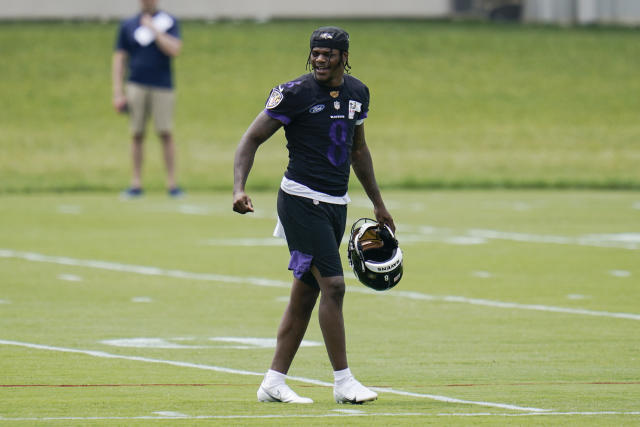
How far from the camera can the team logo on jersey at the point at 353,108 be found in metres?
8.14

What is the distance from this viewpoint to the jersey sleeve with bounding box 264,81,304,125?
795 cm

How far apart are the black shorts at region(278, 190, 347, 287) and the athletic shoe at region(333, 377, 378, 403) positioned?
0.61 m

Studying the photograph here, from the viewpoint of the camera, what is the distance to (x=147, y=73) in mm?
20281

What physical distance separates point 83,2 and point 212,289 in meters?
34.5

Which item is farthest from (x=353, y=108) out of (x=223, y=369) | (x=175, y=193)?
(x=175, y=193)

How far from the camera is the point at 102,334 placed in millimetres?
10195

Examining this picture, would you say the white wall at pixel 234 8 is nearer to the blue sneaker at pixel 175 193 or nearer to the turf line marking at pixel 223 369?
the blue sneaker at pixel 175 193

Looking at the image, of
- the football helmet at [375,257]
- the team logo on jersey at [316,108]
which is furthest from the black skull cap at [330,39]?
the football helmet at [375,257]

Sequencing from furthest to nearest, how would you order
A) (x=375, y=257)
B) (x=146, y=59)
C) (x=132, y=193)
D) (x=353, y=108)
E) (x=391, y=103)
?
(x=391, y=103) → (x=132, y=193) → (x=146, y=59) → (x=375, y=257) → (x=353, y=108)

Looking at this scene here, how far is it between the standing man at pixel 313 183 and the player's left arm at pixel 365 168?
18cm

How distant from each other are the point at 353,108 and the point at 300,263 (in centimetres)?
93

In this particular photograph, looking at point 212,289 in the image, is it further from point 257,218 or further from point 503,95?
point 503,95

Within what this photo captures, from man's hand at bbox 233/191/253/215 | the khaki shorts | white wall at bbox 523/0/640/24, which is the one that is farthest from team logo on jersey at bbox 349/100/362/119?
white wall at bbox 523/0/640/24

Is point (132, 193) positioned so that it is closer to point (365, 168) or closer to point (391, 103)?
point (365, 168)
